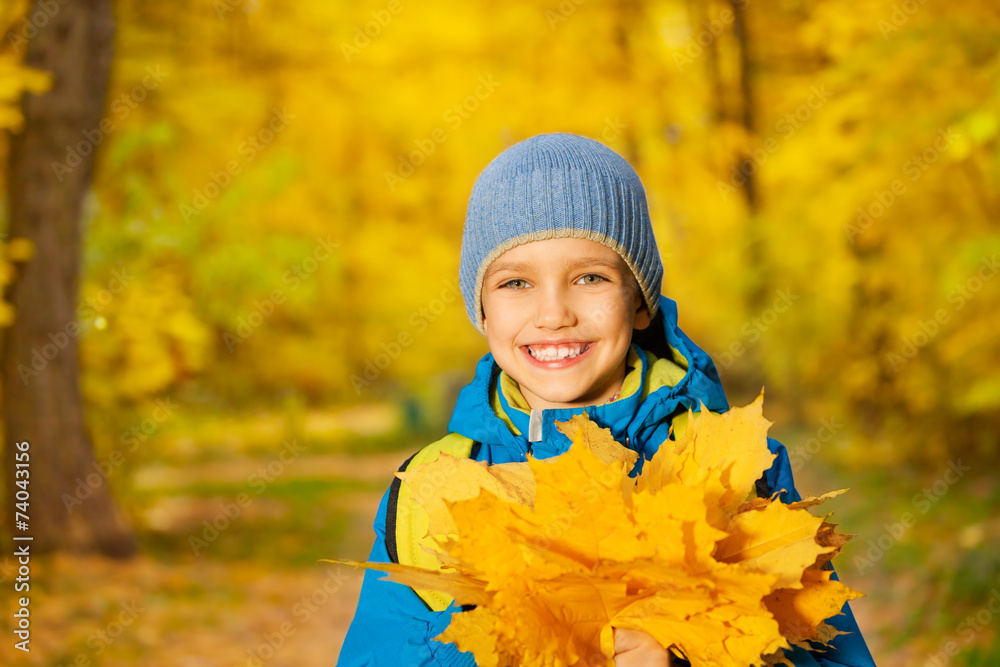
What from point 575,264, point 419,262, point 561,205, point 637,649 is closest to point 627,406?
point 575,264

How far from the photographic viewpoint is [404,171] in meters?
11.3

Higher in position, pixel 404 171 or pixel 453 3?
pixel 453 3

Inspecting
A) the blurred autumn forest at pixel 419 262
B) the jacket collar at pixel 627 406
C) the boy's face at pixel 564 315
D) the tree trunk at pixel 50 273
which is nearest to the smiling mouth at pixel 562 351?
the boy's face at pixel 564 315

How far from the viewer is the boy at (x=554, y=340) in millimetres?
1639

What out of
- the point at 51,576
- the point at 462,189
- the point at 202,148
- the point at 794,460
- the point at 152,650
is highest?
the point at 462,189

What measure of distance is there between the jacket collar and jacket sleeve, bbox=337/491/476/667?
0.25m

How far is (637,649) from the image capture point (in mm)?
1284

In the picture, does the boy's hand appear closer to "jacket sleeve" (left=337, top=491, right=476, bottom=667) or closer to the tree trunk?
"jacket sleeve" (left=337, top=491, right=476, bottom=667)

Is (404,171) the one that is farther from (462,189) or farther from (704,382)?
(704,382)

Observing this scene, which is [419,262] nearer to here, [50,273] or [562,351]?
[50,273]

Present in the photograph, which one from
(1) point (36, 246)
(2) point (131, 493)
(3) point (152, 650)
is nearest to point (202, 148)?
(1) point (36, 246)

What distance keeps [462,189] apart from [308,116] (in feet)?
7.12

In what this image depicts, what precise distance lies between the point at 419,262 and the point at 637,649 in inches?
409

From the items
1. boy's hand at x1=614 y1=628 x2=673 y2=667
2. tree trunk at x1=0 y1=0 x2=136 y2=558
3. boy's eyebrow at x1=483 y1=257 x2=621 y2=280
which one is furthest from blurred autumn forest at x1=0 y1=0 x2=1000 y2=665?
boy's hand at x1=614 y1=628 x2=673 y2=667
